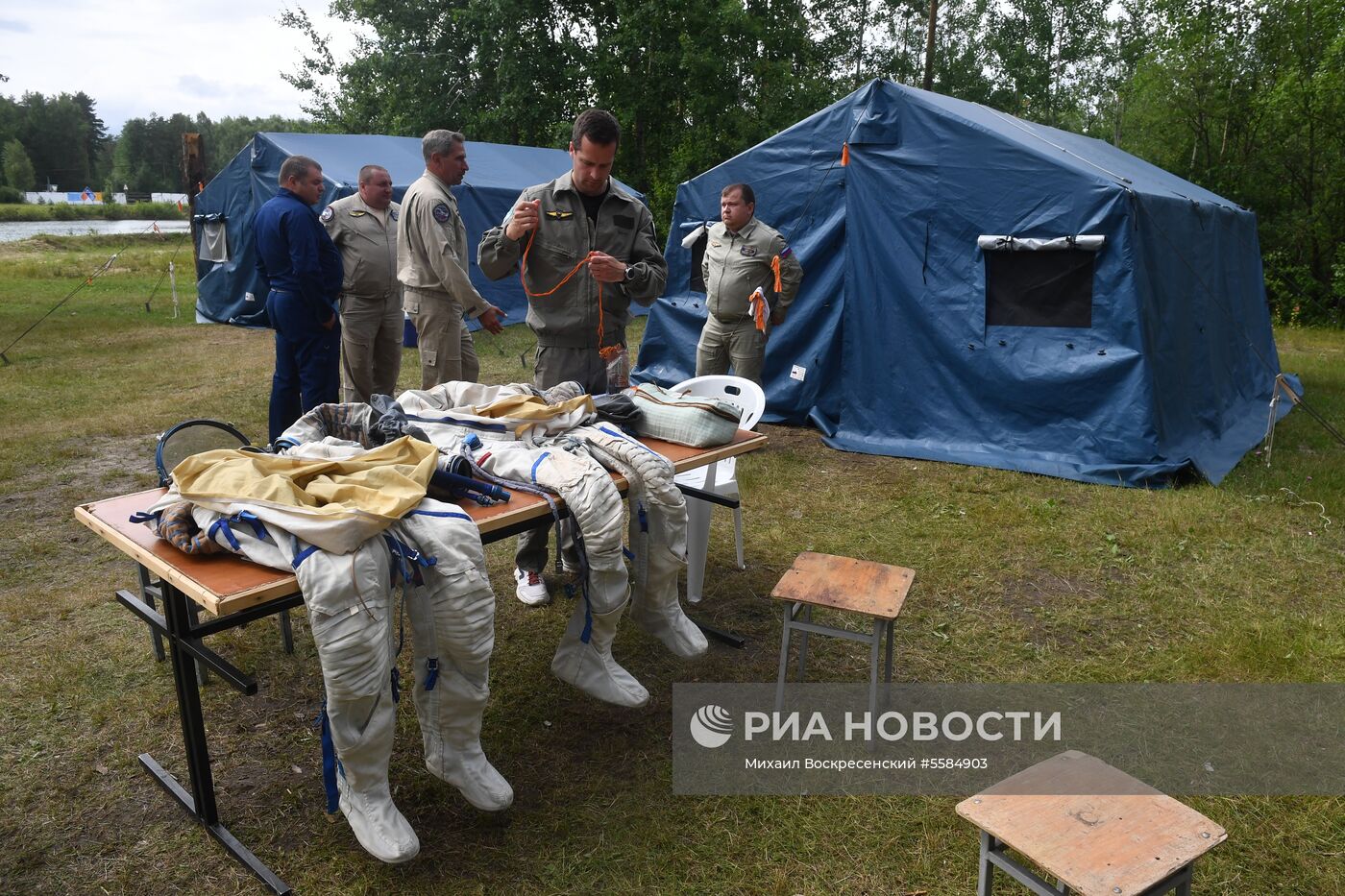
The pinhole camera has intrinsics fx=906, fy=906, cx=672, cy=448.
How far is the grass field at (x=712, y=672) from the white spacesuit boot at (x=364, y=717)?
154 millimetres

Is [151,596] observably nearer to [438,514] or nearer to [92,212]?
[438,514]

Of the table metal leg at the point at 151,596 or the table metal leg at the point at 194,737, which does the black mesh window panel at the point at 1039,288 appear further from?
the table metal leg at the point at 194,737

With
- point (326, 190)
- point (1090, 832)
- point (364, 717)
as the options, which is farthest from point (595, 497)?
point (326, 190)

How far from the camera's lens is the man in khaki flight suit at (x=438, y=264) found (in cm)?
447

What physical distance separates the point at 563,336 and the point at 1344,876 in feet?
9.02

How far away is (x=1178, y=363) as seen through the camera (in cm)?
554

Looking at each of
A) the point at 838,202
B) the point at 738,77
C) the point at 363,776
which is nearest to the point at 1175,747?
the point at 363,776

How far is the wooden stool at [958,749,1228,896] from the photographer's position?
1.50 metres

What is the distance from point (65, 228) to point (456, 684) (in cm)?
3502

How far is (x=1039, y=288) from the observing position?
17.5ft

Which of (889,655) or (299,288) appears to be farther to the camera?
(299,288)

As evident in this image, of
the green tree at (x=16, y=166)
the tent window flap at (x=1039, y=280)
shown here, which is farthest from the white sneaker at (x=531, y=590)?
the green tree at (x=16, y=166)

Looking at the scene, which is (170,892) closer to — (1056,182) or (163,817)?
(163,817)

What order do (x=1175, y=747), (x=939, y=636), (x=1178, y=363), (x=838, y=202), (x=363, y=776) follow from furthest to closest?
(x=838, y=202), (x=1178, y=363), (x=939, y=636), (x=1175, y=747), (x=363, y=776)
